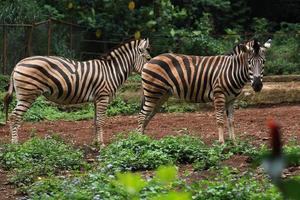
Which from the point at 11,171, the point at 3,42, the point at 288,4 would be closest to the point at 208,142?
the point at 11,171

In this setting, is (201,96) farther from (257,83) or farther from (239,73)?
(257,83)

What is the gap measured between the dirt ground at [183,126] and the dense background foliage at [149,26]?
3.87 m

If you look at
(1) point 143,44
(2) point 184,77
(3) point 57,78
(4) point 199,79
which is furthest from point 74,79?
(4) point 199,79

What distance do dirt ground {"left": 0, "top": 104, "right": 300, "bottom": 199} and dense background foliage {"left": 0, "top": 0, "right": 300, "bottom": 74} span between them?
3870 millimetres

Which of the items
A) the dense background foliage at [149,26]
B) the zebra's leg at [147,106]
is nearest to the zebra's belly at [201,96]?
the zebra's leg at [147,106]

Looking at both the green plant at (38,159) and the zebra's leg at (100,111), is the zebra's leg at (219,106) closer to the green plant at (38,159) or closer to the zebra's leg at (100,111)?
the zebra's leg at (100,111)

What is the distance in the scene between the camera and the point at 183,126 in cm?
1135

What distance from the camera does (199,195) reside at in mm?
4891

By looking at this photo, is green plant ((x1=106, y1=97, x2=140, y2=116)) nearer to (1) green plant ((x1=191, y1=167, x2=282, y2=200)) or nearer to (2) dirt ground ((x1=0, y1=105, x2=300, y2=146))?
(2) dirt ground ((x1=0, y1=105, x2=300, y2=146))

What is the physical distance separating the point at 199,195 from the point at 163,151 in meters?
2.92

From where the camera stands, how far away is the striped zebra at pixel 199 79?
30.6 feet

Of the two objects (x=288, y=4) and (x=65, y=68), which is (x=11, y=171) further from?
(x=288, y=4)

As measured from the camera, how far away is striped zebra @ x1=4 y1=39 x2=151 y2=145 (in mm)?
9367

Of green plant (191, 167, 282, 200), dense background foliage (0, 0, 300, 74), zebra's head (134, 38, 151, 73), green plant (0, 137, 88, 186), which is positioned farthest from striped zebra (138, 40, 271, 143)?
dense background foliage (0, 0, 300, 74)
